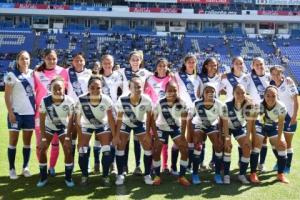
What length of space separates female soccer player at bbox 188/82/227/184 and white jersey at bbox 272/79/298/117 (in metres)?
1.38

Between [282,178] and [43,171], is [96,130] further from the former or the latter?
[282,178]

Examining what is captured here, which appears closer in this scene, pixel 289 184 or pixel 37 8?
pixel 289 184

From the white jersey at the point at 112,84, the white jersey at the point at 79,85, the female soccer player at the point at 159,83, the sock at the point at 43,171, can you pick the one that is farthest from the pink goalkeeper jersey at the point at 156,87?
the sock at the point at 43,171

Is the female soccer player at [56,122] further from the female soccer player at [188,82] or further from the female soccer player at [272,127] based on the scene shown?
the female soccer player at [272,127]

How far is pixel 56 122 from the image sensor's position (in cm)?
651

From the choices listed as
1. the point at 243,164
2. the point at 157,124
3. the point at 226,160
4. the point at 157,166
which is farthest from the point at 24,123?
the point at 243,164

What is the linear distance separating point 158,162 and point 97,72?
6.83 ft

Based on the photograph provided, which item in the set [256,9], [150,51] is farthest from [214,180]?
[256,9]

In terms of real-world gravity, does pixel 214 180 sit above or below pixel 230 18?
below

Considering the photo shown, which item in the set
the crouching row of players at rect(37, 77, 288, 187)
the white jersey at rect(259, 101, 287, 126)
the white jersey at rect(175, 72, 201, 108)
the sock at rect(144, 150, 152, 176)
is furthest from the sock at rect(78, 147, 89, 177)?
the white jersey at rect(259, 101, 287, 126)

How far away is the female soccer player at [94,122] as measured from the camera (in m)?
6.45

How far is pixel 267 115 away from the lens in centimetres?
695

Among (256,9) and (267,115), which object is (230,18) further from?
(267,115)

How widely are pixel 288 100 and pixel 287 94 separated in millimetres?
111
